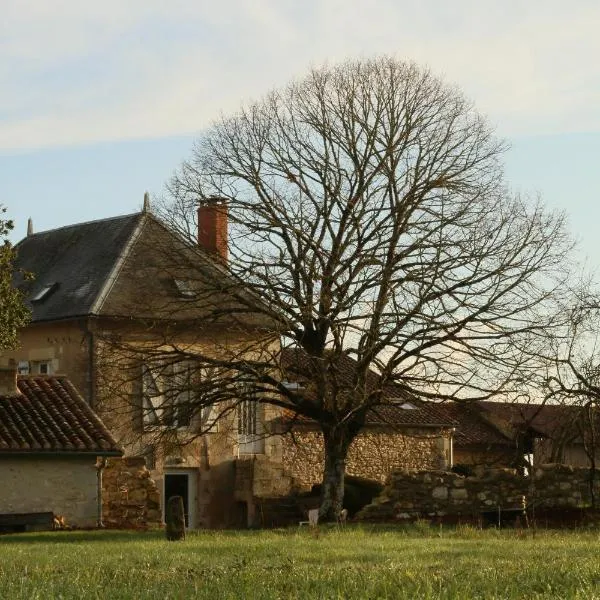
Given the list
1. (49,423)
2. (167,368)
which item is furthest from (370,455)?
(49,423)

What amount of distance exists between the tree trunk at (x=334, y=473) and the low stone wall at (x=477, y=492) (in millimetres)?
1278

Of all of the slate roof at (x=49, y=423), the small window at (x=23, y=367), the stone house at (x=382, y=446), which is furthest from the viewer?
the stone house at (x=382, y=446)

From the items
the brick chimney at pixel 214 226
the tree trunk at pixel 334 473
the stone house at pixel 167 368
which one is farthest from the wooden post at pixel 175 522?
the stone house at pixel 167 368

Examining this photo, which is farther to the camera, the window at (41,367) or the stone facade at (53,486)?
the window at (41,367)

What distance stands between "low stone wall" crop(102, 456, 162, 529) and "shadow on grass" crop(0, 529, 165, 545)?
301cm

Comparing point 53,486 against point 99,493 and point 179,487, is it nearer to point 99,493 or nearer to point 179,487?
point 99,493

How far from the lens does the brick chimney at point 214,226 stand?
98.9 ft

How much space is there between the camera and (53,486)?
1120 inches

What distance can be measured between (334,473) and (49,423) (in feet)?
21.8

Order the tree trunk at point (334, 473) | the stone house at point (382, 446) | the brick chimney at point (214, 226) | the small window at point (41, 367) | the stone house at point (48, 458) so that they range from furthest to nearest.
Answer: the stone house at point (382, 446) < the small window at point (41, 367) < the brick chimney at point (214, 226) < the tree trunk at point (334, 473) < the stone house at point (48, 458)

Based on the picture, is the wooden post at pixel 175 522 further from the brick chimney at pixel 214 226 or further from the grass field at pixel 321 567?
the brick chimney at pixel 214 226

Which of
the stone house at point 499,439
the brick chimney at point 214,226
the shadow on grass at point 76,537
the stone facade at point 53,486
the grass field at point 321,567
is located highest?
the brick chimney at point 214,226

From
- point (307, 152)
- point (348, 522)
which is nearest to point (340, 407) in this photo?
point (348, 522)

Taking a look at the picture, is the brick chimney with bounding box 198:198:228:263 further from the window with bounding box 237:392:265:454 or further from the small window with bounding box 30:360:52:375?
the small window with bounding box 30:360:52:375
